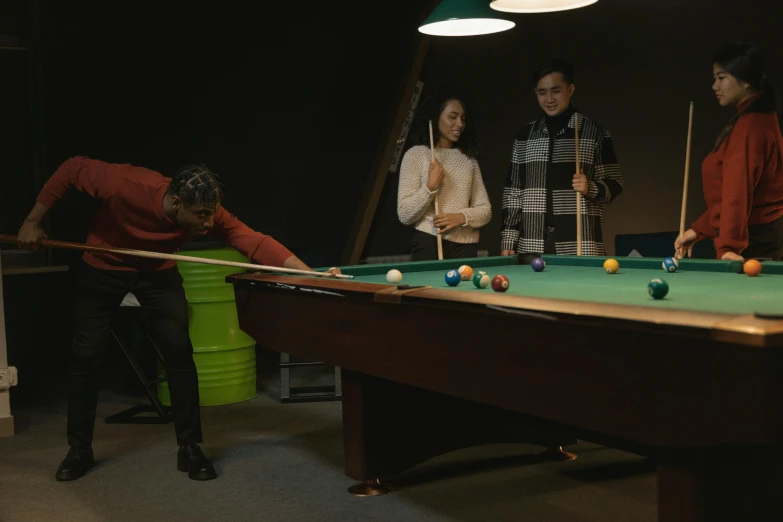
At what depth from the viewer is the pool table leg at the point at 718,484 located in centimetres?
177

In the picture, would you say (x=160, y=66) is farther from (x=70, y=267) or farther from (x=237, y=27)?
(x=70, y=267)

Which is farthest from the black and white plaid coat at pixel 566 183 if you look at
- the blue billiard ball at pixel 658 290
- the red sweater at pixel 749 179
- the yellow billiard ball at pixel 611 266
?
the blue billiard ball at pixel 658 290

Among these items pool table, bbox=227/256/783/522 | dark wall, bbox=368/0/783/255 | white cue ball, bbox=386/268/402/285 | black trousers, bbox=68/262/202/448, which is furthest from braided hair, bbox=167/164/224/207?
dark wall, bbox=368/0/783/255

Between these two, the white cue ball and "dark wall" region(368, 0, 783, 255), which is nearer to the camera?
the white cue ball

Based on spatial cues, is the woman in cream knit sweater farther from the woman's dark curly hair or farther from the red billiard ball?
the red billiard ball

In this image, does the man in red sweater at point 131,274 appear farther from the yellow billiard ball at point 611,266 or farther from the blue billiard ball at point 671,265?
the blue billiard ball at point 671,265

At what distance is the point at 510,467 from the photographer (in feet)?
10.6

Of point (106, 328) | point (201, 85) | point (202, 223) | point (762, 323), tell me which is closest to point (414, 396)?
point (202, 223)

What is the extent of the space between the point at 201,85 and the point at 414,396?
128 inches

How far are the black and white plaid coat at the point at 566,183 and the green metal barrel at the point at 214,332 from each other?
1.49 metres

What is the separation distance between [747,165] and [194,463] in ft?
7.35

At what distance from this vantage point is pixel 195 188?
308 cm

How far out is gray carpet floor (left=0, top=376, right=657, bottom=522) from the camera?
280 cm

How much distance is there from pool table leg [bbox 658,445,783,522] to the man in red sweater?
67.8 inches
